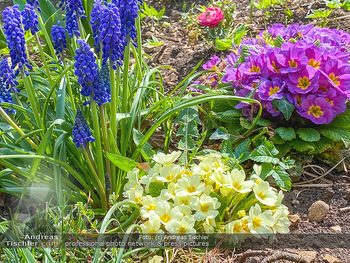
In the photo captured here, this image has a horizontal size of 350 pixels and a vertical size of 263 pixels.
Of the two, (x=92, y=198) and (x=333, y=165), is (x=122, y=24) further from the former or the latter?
(x=333, y=165)

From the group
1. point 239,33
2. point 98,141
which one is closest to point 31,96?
point 98,141

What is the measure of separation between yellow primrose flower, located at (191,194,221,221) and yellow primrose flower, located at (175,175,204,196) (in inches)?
1.8

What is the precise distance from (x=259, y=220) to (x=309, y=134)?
806mm

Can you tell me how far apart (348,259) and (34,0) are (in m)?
2.10

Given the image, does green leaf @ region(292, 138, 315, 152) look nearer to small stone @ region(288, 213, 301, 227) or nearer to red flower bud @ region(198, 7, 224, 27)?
small stone @ region(288, 213, 301, 227)

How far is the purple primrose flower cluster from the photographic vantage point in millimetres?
2520

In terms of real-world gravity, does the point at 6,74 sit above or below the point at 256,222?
above

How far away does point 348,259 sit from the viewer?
79.0 inches

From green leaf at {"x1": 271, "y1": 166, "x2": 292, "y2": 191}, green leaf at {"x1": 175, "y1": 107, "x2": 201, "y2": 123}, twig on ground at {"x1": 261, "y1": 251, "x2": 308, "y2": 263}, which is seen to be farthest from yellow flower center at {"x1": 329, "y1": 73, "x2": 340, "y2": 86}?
twig on ground at {"x1": 261, "y1": 251, "x2": 308, "y2": 263}

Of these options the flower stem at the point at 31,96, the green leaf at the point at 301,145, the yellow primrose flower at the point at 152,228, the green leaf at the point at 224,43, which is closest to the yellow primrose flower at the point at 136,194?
the yellow primrose flower at the point at 152,228

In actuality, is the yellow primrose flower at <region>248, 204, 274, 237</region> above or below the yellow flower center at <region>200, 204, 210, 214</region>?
below

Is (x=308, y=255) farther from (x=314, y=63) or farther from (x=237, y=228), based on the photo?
(x=314, y=63)

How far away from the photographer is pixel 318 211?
2.29 metres

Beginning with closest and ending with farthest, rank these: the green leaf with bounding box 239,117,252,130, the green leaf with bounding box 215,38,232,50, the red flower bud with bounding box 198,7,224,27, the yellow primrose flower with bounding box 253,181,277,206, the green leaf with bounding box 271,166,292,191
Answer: the yellow primrose flower with bounding box 253,181,277,206 < the green leaf with bounding box 271,166,292,191 < the green leaf with bounding box 239,117,252,130 < the green leaf with bounding box 215,38,232,50 < the red flower bud with bounding box 198,7,224,27
